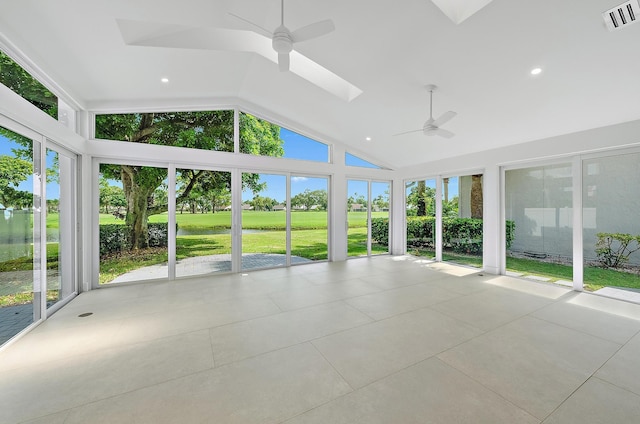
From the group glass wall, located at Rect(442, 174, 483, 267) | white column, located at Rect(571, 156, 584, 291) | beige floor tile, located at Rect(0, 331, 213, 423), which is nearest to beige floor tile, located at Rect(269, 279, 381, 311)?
beige floor tile, located at Rect(0, 331, 213, 423)

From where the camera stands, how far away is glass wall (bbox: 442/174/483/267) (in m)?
6.25

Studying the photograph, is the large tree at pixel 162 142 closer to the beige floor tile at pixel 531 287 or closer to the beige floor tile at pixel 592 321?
the beige floor tile at pixel 531 287

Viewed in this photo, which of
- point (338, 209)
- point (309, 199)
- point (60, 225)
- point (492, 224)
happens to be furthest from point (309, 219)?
point (60, 225)

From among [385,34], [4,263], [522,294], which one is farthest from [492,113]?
[4,263]

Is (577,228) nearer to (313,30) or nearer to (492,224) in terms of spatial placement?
(492,224)

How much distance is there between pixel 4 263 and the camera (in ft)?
9.02

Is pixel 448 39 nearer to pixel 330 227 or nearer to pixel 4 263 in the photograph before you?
pixel 330 227

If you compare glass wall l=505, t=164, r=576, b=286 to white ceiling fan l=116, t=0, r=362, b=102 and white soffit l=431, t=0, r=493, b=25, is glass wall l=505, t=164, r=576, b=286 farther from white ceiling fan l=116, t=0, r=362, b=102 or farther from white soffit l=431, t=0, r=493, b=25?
white ceiling fan l=116, t=0, r=362, b=102

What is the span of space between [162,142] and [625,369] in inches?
276

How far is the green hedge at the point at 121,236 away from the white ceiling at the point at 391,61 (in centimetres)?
A: 224

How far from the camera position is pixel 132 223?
16.5ft

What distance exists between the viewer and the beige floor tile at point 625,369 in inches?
83.0

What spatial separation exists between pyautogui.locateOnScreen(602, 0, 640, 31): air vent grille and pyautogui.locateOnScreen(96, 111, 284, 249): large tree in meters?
5.56

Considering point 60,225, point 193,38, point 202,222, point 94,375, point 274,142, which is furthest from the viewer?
point 274,142
